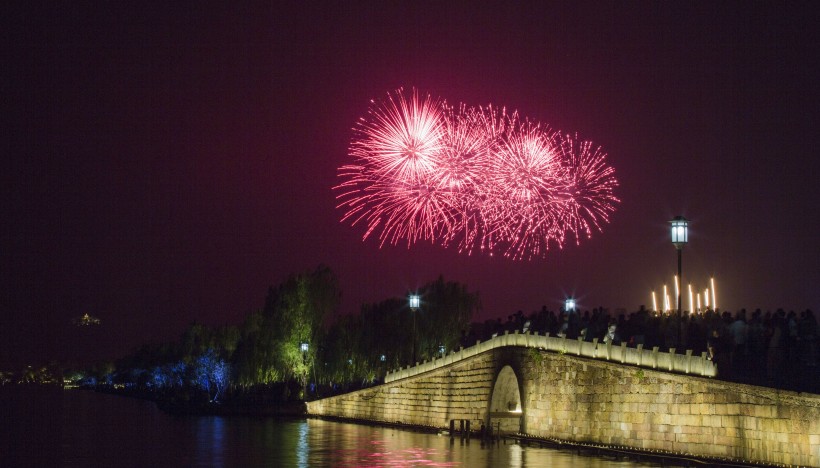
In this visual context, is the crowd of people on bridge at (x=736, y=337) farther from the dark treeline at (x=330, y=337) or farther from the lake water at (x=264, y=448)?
the dark treeline at (x=330, y=337)

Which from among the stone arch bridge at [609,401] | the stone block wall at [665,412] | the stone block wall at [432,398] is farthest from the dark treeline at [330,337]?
the stone block wall at [665,412]

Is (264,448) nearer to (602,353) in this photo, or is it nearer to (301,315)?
(602,353)

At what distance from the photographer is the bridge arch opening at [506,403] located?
95.4 feet

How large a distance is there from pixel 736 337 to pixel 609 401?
5.73m

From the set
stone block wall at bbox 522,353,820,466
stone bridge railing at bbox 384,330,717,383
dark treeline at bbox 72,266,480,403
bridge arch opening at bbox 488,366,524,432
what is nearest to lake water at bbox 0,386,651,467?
stone block wall at bbox 522,353,820,466

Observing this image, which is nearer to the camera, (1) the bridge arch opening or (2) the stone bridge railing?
(2) the stone bridge railing

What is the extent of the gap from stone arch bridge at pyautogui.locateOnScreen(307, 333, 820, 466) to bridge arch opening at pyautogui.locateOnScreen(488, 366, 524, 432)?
37 millimetres

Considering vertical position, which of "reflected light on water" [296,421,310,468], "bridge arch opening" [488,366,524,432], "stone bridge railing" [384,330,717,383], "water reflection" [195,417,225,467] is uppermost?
"stone bridge railing" [384,330,717,383]

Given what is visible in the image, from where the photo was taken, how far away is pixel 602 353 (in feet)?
78.9

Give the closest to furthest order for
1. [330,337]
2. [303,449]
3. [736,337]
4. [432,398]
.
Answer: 1. [736,337]
2. [303,449]
3. [432,398]
4. [330,337]

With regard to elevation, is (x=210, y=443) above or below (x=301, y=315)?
below

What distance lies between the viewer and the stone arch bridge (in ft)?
58.5

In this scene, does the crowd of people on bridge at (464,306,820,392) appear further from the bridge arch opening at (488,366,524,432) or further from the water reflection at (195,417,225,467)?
the water reflection at (195,417,225,467)

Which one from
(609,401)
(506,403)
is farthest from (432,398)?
(609,401)
